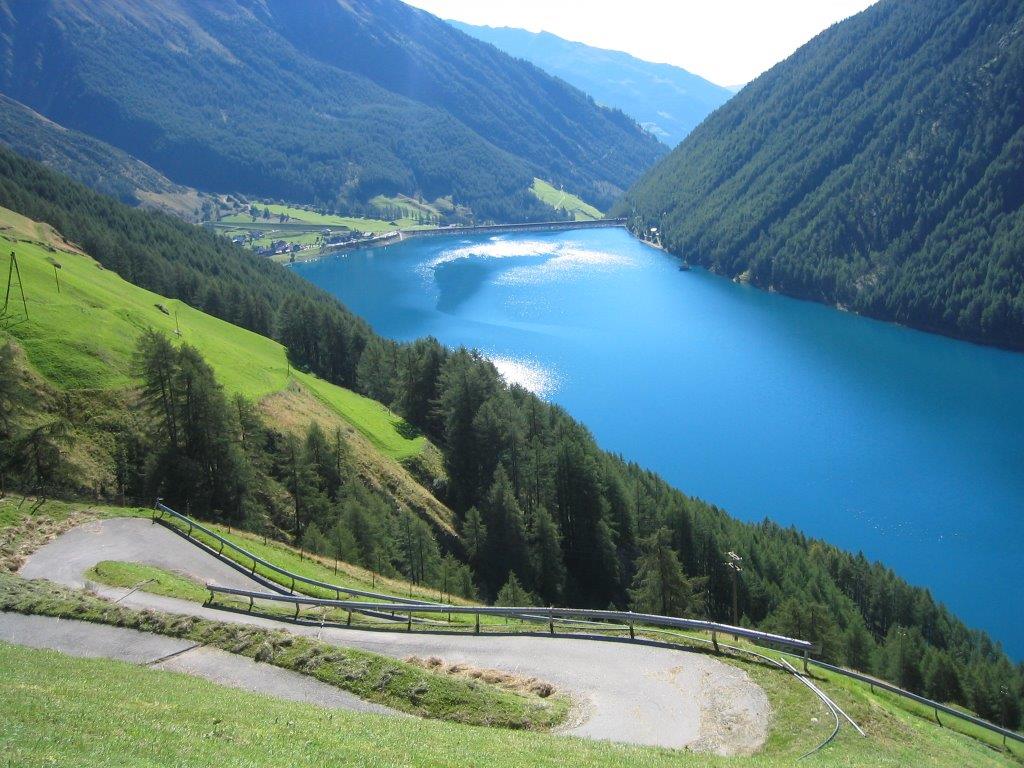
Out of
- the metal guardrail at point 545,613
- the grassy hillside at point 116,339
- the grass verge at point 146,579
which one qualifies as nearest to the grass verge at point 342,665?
the grass verge at point 146,579

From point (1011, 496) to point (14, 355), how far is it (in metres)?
109

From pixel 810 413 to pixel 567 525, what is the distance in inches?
2764

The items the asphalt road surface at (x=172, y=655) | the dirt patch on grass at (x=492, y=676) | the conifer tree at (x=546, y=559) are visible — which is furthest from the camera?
the conifer tree at (x=546, y=559)

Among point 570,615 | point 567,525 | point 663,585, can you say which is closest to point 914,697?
point 570,615

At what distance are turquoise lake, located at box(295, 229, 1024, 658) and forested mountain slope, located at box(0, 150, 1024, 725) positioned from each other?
14113mm

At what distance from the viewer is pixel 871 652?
185 feet

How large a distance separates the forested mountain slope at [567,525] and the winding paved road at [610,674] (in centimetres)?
1651

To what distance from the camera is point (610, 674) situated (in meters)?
25.6

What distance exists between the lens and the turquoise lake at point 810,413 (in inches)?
3440

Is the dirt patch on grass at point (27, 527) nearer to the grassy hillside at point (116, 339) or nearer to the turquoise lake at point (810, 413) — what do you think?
the grassy hillside at point (116, 339)

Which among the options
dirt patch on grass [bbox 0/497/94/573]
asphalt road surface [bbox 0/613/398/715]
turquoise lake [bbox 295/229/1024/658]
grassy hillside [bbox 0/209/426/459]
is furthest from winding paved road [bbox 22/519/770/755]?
turquoise lake [bbox 295/229/1024/658]

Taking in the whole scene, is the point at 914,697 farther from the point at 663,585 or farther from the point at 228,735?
the point at 228,735

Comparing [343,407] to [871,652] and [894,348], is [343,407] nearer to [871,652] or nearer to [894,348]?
[871,652]

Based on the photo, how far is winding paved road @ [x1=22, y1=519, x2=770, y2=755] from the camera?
22453mm
